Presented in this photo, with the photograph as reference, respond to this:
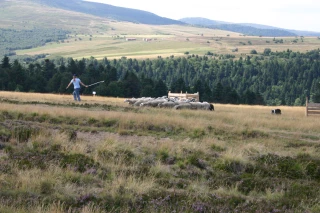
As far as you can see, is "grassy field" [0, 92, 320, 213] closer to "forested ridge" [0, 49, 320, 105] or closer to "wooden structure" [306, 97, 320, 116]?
"wooden structure" [306, 97, 320, 116]

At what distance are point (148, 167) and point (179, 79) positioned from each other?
82.2m

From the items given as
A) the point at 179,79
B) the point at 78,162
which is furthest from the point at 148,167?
the point at 179,79

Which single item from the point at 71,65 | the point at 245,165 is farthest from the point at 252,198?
the point at 71,65

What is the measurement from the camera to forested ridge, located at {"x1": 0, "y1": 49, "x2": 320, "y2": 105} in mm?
74562

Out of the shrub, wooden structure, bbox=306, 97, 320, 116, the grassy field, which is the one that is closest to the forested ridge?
wooden structure, bbox=306, 97, 320, 116

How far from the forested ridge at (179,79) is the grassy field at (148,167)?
52.7 m

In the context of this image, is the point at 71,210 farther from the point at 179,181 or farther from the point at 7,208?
the point at 179,181

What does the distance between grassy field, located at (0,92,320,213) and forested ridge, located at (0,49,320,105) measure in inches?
2075

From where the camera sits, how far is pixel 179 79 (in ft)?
312

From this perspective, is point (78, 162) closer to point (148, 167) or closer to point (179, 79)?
point (148, 167)

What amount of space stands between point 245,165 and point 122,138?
577 centimetres

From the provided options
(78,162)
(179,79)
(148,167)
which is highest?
(78,162)

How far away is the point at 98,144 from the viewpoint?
15.9 metres

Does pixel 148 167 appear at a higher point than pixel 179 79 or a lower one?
higher
